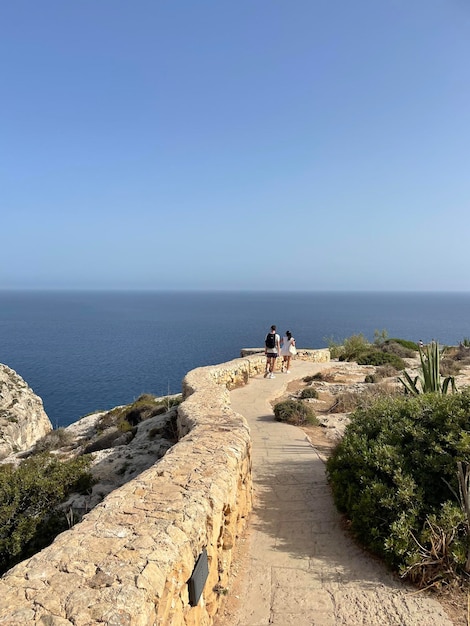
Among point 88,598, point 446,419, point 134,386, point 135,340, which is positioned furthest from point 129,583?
point 135,340

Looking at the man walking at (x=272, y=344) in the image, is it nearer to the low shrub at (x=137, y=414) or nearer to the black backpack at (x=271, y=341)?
the black backpack at (x=271, y=341)

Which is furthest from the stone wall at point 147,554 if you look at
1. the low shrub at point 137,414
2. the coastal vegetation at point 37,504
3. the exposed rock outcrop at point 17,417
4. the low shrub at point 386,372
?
the exposed rock outcrop at point 17,417

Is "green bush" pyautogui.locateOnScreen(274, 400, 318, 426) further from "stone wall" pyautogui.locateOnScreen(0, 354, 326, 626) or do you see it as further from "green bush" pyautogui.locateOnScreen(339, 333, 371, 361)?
"green bush" pyautogui.locateOnScreen(339, 333, 371, 361)

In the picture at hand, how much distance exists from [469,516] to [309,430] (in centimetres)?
552

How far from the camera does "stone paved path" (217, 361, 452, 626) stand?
3.70 m

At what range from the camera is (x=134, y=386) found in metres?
41.9

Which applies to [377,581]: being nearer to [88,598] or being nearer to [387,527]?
[387,527]

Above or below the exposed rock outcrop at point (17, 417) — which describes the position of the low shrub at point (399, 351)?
above

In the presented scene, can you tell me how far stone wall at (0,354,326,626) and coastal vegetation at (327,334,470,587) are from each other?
1.54 meters

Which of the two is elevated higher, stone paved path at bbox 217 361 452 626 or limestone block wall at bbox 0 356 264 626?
limestone block wall at bbox 0 356 264 626

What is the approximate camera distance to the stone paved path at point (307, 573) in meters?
3.70

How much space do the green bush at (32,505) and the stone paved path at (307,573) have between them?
3.21 m

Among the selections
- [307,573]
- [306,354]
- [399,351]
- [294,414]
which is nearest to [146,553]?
[307,573]

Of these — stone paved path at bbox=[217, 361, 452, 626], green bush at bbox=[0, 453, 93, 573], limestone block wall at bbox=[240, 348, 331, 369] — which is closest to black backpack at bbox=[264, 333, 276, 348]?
limestone block wall at bbox=[240, 348, 331, 369]
